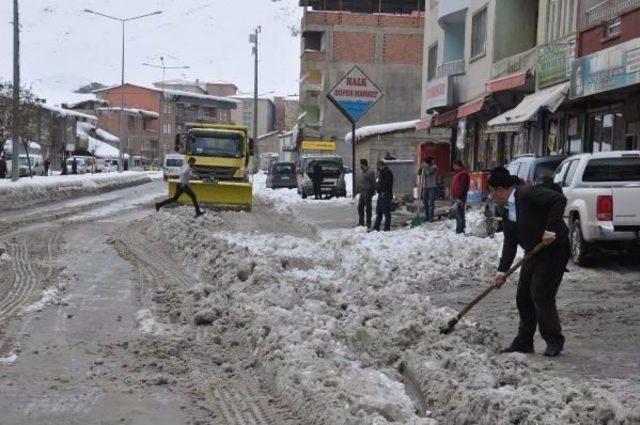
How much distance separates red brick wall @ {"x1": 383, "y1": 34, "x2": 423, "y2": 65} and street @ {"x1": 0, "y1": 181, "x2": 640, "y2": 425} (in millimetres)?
52279

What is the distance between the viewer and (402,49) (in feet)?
217

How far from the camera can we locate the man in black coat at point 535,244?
722cm

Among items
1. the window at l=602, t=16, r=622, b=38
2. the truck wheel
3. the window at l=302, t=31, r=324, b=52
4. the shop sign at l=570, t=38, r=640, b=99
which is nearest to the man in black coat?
the truck wheel

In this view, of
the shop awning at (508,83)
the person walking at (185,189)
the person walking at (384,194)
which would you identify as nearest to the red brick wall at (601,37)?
the shop awning at (508,83)

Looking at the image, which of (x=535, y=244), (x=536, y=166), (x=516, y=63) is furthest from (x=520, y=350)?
(x=516, y=63)

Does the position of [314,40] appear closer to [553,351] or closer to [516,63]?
[516,63]

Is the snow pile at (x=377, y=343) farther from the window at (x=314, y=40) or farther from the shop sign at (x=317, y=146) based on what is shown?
the window at (x=314, y=40)

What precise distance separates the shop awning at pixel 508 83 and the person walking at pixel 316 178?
1209 centimetres

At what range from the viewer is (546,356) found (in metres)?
7.42

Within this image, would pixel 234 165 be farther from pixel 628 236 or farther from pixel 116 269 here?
pixel 628 236

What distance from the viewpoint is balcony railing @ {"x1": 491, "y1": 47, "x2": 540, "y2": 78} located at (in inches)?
914

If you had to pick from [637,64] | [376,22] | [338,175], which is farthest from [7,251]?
[376,22]

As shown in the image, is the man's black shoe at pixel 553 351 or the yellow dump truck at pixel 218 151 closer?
the man's black shoe at pixel 553 351

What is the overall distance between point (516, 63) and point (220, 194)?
927 centimetres
